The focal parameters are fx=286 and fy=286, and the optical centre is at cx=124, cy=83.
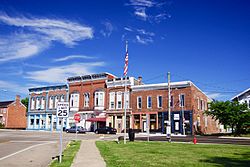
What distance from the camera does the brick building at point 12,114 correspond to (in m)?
73.6

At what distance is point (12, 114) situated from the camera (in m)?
75.2

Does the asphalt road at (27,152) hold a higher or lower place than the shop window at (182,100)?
lower

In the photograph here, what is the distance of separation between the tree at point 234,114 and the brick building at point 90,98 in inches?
827

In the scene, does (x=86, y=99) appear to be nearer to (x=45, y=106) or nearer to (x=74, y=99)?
(x=74, y=99)

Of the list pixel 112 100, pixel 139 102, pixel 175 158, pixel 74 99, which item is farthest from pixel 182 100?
pixel 175 158

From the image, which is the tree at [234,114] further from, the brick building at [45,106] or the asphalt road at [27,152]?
the brick building at [45,106]

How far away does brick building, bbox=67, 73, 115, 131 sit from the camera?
53.7 m

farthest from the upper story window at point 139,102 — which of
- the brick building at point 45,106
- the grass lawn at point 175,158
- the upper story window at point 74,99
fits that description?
the grass lawn at point 175,158

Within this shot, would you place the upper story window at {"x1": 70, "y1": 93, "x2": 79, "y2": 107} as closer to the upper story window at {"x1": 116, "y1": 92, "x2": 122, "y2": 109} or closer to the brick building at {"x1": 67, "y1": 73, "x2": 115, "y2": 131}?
the brick building at {"x1": 67, "y1": 73, "x2": 115, "y2": 131}

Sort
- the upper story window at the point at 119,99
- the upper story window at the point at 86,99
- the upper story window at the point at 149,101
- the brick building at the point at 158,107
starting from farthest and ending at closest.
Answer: the upper story window at the point at 86,99 → the upper story window at the point at 119,99 → the upper story window at the point at 149,101 → the brick building at the point at 158,107

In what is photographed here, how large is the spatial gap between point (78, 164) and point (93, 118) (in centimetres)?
4169

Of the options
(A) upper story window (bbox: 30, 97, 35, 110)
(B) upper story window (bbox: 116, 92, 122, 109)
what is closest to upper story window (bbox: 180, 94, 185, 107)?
(B) upper story window (bbox: 116, 92, 122, 109)

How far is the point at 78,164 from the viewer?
1147 cm

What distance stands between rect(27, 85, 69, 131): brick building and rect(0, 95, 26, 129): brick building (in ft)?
39.2
